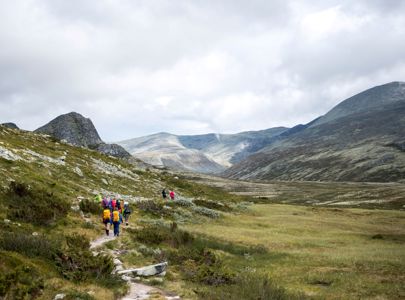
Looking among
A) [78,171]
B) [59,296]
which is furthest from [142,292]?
[78,171]

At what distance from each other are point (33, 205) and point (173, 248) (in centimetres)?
1062

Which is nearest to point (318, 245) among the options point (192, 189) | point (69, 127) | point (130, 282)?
point (130, 282)

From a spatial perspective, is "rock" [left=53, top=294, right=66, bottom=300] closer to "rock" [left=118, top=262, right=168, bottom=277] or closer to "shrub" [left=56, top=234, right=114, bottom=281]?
"shrub" [left=56, top=234, right=114, bottom=281]

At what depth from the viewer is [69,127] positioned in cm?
13738

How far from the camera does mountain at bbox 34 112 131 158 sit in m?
134

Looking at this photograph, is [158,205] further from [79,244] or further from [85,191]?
[79,244]

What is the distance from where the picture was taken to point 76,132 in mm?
138000

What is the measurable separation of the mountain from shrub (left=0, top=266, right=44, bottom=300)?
12071 cm

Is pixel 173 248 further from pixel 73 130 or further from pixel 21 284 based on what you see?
pixel 73 130

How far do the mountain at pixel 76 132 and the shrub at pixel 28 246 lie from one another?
115931 millimetres

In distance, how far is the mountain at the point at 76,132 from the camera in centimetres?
13438

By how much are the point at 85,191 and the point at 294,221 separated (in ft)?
95.5

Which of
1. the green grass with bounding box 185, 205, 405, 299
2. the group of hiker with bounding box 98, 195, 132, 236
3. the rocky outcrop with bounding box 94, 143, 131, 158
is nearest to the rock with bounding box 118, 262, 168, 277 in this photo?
the green grass with bounding box 185, 205, 405, 299

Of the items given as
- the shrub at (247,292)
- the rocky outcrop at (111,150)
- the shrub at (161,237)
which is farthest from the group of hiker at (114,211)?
the rocky outcrop at (111,150)
